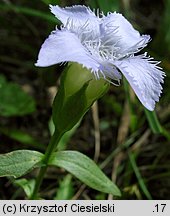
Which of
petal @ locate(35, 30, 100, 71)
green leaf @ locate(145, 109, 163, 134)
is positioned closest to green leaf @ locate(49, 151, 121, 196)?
green leaf @ locate(145, 109, 163, 134)

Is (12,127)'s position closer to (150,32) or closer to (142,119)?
(142,119)

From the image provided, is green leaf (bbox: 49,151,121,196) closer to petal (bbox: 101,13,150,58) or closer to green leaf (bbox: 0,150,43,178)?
green leaf (bbox: 0,150,43,178)

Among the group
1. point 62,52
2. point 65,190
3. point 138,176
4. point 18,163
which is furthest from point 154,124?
point 62,52

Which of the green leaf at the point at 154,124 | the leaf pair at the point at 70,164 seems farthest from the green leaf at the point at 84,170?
the green leaf at the point at 154,124

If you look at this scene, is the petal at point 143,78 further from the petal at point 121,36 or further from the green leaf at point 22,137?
the green leaf at point 22,137

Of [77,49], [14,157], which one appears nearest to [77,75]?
[77,49]

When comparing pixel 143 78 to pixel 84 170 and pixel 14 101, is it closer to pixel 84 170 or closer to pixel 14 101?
pixel 84 170
